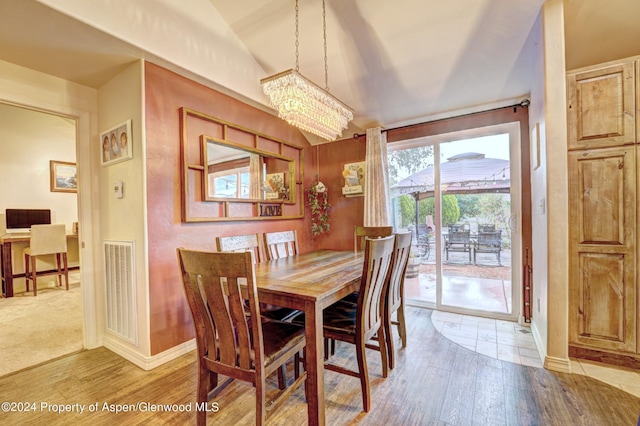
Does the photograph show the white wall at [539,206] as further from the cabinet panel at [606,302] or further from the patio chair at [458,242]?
the patio chair at [458,242]

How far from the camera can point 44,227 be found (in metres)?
4.14

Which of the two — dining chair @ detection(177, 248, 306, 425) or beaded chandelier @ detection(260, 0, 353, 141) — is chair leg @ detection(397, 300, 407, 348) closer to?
dining chair @ detection(177, 248, 306, 425)

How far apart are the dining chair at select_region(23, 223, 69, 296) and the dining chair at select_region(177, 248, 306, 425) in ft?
14.6

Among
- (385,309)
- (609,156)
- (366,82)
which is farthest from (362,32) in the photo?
(385,309)

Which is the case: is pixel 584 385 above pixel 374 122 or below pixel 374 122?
below

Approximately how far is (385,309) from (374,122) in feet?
8.13

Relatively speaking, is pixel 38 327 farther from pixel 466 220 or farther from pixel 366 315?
pixel 466 220

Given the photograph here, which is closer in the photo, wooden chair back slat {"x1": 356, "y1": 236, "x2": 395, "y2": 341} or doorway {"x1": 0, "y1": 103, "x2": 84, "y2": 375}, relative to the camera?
wooden chair back slat {"x1": 356, "y1": 236, "x2": 395, "y2": 341}

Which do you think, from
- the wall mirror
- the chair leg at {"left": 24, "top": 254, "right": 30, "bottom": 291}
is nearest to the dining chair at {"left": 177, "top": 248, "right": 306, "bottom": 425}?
the wall mirror

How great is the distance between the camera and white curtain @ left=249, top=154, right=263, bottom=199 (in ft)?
10.4

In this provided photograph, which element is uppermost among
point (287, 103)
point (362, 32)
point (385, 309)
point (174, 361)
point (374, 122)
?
point (362, 32)

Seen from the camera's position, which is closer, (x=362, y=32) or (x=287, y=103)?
(x=287, y=103)

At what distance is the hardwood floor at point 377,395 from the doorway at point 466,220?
1.19m

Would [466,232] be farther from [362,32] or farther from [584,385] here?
[362,32]
